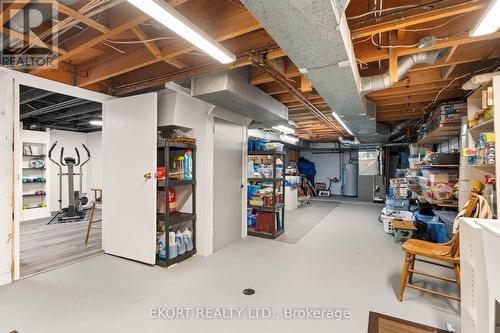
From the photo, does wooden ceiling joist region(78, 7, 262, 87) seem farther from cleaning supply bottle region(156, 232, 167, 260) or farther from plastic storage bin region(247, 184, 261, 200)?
plastic storage bin region(247, 184, 261, 200)

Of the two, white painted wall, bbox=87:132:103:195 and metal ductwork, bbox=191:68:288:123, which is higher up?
metal ductwork, bbox=191:68:288:123

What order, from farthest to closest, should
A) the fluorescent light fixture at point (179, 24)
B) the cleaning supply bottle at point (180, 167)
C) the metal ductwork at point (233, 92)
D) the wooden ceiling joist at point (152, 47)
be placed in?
the cleaning supply bottle at point (180, 167)
the metal ductwork at point (233, 92)
the wooden ceiling joist at point (152, 47)
the fluorescent light fixture at point (179, 24)

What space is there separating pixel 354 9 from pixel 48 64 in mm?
3242

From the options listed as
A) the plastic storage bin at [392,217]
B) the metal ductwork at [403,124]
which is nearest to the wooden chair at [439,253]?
the plastic storage bin at [392,217]

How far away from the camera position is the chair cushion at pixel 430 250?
6.99 ft

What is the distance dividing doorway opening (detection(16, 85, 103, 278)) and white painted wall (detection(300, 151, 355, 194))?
8.82 metres

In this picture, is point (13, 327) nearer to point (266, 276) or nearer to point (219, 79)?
point (266, 276)

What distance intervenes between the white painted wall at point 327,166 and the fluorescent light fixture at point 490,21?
31.0ft

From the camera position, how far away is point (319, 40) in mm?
1667

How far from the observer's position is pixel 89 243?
3.82 meters

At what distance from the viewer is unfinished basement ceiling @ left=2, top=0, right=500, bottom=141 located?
177cm

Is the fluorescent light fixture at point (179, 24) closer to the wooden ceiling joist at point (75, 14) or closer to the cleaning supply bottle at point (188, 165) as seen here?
the wooden ceiling joist at point (75, 14)

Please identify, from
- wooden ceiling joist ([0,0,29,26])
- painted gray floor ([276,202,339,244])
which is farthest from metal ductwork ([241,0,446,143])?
painted gray floor ([276,202,339,244])

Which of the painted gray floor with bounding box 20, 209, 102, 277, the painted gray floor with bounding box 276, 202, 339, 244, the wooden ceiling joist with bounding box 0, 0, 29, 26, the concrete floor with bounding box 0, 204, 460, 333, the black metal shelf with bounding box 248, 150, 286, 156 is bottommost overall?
the painted gray floor with bounding box 276, 202, 339, 244
